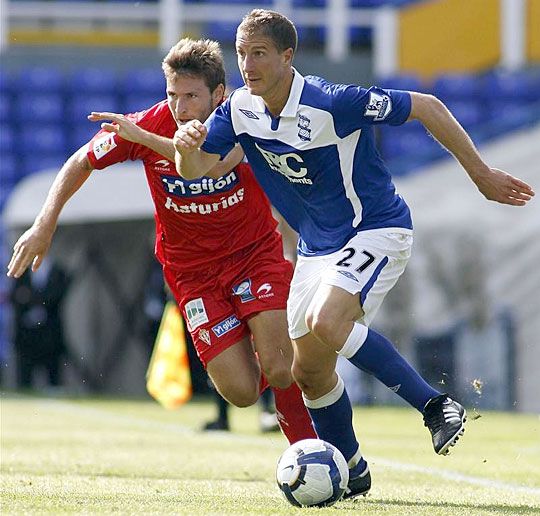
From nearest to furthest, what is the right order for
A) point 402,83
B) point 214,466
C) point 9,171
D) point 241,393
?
point 241,393, point 214,466, point 402,83, point 9,171

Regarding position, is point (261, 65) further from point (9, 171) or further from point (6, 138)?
point (6, 138)

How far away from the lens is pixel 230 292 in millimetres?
7027

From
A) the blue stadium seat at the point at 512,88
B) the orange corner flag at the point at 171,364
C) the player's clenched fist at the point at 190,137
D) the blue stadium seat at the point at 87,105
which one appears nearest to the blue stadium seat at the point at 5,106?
the blue stadium seat at the point at 87,105

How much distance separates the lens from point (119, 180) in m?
16.3

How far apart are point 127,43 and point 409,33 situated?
5.31m

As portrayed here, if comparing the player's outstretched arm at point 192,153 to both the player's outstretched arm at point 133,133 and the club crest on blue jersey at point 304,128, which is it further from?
the club crest on blue jersey at point 304,128

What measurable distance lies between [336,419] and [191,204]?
1328mm

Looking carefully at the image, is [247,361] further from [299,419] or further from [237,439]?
[237,439]

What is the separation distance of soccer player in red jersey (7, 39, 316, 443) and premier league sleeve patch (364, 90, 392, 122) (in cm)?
105

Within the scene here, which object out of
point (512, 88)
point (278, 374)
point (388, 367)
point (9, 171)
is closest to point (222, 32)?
point (9, 171)

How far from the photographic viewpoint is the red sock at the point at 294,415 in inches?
268

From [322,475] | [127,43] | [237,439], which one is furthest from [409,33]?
[322,475]

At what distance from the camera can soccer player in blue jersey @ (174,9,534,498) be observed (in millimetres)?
5895

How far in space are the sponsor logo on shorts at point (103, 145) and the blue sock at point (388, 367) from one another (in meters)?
1.58
